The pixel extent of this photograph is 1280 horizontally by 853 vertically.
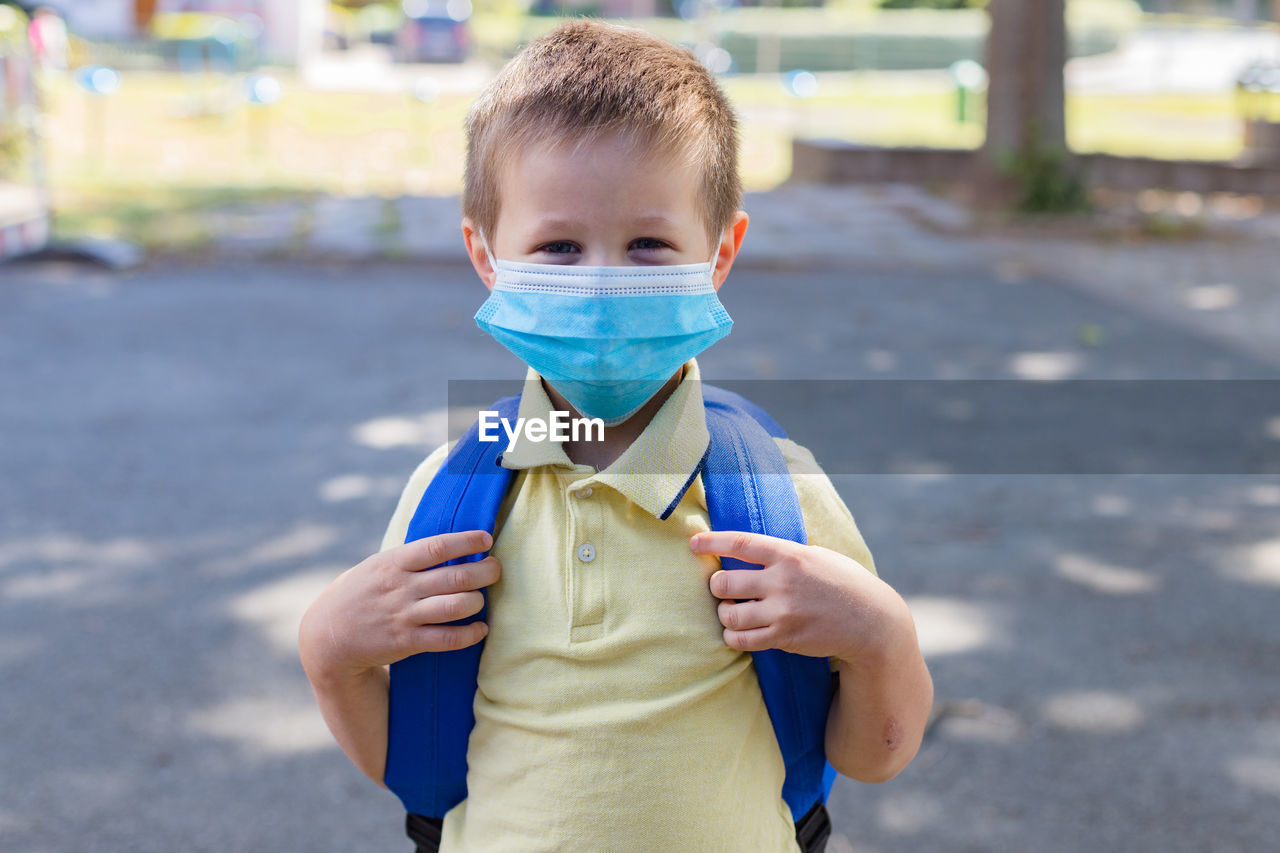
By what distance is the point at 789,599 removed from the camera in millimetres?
1388

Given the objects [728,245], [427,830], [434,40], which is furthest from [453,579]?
[434,40]

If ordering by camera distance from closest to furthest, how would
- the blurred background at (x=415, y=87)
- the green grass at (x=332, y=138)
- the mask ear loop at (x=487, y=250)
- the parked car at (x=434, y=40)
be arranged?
the mask ear loop at (x=487, y=250), the green grass at (x=332, y=138), the blurred background at (x=415, y=87), the parked car at (x=434, y=40)

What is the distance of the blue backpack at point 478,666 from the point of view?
4.80 ft

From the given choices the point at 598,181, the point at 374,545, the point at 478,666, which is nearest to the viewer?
the point at 598,181

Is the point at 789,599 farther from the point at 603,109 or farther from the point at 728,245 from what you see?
the point at 603,109

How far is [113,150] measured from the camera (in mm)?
14461

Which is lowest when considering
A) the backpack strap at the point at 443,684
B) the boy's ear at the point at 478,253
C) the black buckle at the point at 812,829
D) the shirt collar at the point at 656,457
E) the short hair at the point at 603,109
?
the black buckle at the point at 812,829

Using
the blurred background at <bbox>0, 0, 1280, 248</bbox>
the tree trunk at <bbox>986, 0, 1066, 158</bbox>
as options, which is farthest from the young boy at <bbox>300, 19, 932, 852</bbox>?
the tree trunk at <bbox>986, 0, 1066, 158</bbox>

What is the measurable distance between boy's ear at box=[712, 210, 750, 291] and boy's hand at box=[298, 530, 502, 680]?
0.43 m

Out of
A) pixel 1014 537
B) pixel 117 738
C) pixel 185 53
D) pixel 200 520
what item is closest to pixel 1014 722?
pixel 1014 537

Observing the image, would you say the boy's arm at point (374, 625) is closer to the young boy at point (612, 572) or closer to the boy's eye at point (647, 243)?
the young boy at point (612, 572)

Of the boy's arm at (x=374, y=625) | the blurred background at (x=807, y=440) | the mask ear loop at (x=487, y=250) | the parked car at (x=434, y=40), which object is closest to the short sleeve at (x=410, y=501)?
the boy's arm at (x=374, y=625)

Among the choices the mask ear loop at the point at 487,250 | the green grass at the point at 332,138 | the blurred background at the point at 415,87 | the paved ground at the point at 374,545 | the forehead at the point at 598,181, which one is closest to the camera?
the forehead at the point at 598,181

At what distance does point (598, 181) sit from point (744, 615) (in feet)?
1.60
